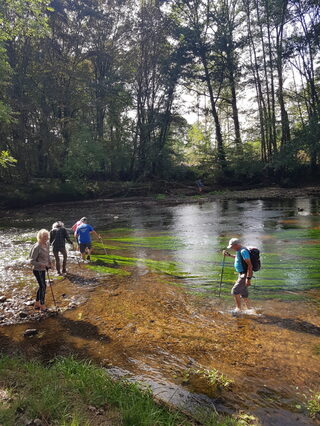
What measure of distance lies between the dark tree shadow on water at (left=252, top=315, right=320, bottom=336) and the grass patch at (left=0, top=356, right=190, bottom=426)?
3.52m

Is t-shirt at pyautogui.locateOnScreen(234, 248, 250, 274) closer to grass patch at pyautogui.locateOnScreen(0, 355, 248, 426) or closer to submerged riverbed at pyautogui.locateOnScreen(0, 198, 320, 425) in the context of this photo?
submerged riverbed at pyautogui.locateOnScreen(0, 198, 320, 425)

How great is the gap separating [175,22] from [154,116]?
39.5 ft

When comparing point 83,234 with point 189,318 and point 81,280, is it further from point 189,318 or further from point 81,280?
point 189,318

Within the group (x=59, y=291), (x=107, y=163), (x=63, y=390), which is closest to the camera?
(x=63, y=390)

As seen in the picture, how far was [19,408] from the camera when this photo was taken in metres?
3.81

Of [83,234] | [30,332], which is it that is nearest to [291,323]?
[30,332]

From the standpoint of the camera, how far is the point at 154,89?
3825cm

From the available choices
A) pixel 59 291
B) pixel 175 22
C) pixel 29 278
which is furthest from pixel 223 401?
pixel 175 22

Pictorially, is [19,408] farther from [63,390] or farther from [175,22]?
[175,22]

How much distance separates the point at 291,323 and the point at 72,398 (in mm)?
4912

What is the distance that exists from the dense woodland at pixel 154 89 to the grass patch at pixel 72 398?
26440 mm

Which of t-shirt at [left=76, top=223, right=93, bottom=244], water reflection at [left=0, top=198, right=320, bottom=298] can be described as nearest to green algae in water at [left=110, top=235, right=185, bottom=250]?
water reflection at [left=0, top=198, right=320, bottom=298]

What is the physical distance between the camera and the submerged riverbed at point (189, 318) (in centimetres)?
494

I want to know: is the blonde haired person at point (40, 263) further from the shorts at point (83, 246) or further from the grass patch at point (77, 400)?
the shorts at point (83, 246)
